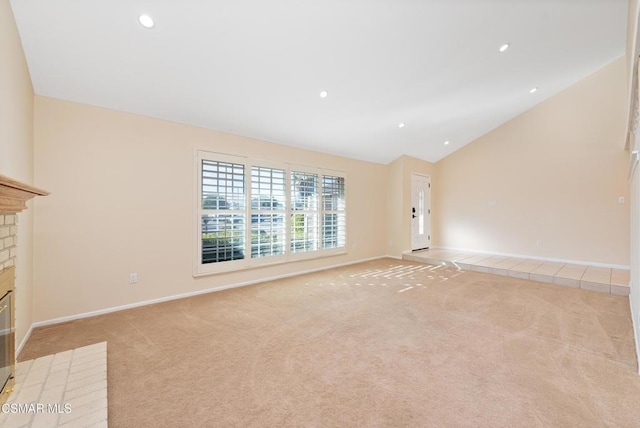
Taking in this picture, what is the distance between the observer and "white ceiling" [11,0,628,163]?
7.22ft

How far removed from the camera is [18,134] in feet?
7.00

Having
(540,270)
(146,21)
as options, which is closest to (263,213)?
(146,21)

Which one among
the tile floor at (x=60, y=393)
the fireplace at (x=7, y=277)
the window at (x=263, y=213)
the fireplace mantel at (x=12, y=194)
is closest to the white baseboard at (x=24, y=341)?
the tile floor at (x=60, y=393)

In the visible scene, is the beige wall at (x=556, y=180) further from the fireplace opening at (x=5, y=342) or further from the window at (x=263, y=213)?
the fireplace opening at (x=5, y=342)

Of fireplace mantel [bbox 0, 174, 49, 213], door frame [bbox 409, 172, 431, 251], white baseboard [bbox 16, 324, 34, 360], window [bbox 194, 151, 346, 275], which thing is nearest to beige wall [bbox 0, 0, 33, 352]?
white baseboard [bbox 16, 324, 34, 360]

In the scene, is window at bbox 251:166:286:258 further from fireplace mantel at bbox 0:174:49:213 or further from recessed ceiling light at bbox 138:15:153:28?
fireplace mantel at bbox 0:174:49:213

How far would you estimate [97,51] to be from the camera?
234 cm

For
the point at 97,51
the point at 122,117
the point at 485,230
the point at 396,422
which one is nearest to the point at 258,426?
the point at 396,422

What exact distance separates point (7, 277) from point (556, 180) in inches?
301

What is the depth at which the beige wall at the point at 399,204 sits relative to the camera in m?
6.14

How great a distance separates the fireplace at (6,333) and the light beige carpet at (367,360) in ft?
1.64

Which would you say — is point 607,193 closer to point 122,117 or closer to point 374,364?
point 374,364

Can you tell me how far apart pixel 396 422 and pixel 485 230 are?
5.94 metres

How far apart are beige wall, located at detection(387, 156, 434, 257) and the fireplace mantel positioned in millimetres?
5785
